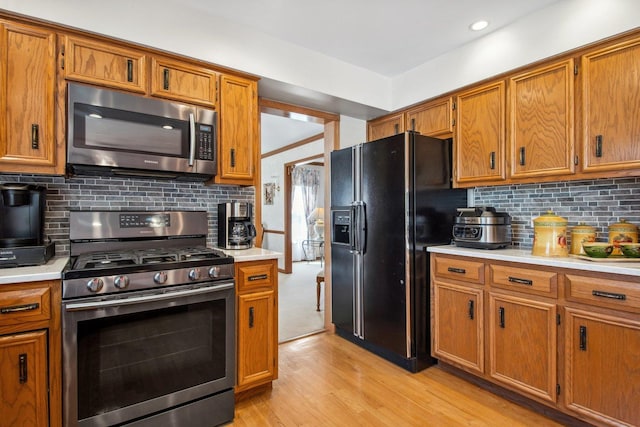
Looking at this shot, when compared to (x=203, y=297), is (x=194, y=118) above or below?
above

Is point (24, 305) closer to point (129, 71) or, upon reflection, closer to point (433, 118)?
point (129, 71)

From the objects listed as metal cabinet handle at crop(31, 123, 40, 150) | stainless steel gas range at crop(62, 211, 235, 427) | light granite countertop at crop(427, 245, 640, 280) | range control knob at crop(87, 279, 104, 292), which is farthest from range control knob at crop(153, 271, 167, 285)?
light granite countertop at crop(427, 245, 640, 280)

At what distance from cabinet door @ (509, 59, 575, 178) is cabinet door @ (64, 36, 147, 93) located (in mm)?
2525

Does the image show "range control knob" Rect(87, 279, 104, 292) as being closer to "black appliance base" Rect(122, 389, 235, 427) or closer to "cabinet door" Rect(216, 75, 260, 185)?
"black appliance base" Rect(122, 389, 235, 427)

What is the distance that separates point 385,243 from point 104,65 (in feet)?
7.40

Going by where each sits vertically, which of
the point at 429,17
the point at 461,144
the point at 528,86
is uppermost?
the point at 429,17

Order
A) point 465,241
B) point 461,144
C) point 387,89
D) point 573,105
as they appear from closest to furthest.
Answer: point 573,105
point 465,241
point 461,144
point 387,89

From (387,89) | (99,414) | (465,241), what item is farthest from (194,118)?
(465,241)

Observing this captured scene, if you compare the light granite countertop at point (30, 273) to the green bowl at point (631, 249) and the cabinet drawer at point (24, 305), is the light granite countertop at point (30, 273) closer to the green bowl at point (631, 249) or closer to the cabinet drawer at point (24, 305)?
the cabinet drawer at point (24, 305)

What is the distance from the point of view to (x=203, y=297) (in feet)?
6.24

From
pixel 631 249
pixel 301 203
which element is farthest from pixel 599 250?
pixel 301 203

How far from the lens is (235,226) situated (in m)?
2.46

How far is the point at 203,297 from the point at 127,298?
0.39m

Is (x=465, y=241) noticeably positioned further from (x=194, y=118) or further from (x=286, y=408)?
(x=194, y=118)
